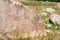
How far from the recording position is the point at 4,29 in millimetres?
6945

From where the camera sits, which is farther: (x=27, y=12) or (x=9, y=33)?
(x=27, y=12)

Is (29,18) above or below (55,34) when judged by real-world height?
above

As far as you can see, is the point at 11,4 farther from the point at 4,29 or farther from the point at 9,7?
the point at 4,29

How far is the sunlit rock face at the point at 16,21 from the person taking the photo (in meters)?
6.93

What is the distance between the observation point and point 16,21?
23.3ft

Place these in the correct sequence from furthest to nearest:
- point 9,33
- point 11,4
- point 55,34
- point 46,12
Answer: point 46,12 → point 55,34 → point 11,4 → point 9,33

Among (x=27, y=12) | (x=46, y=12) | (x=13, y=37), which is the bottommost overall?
(x=46, y=12)

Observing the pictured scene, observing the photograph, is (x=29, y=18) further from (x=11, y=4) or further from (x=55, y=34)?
(x=55, y=34)

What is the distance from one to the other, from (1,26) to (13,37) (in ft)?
1.40

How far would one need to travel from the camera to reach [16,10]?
731 cm

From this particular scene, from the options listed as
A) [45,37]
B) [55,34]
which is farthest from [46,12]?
[45,37]

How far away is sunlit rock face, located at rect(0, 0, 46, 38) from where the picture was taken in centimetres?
693

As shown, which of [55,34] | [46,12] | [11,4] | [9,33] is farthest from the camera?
[46,12]

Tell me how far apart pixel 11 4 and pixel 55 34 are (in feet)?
5.59
